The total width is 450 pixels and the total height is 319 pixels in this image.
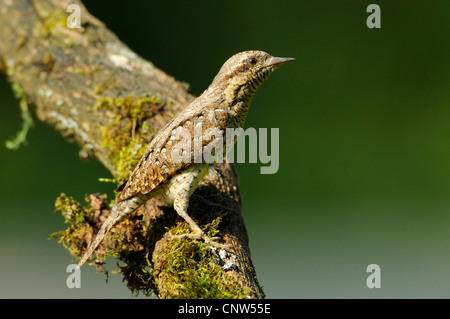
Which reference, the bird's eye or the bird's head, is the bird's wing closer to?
the bird's head

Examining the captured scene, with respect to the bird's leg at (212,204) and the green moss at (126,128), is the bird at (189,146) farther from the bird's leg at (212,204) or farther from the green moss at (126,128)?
the green moss at (126,128)

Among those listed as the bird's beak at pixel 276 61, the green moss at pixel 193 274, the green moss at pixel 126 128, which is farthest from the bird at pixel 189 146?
the green moss at pixel 126 128

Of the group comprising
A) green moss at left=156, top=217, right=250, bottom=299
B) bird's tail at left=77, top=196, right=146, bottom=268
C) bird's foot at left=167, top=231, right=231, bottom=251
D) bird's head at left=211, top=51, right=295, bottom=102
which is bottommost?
green moss at left=156, top=217, right=250, bottom=299

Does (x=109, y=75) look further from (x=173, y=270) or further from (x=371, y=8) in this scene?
(x=371, y=8)

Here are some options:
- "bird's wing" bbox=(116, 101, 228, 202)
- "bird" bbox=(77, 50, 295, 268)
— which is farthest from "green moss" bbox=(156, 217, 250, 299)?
"bird's wing" bbox=(116, 101, 228, 202)

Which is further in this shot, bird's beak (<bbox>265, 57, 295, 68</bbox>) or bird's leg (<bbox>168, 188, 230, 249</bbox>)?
bird's beak (<bbox>265, 57, 295, 68</bbox>)

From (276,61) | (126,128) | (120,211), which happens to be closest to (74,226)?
(120,211)

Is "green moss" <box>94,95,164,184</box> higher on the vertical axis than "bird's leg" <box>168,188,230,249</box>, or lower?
higher
